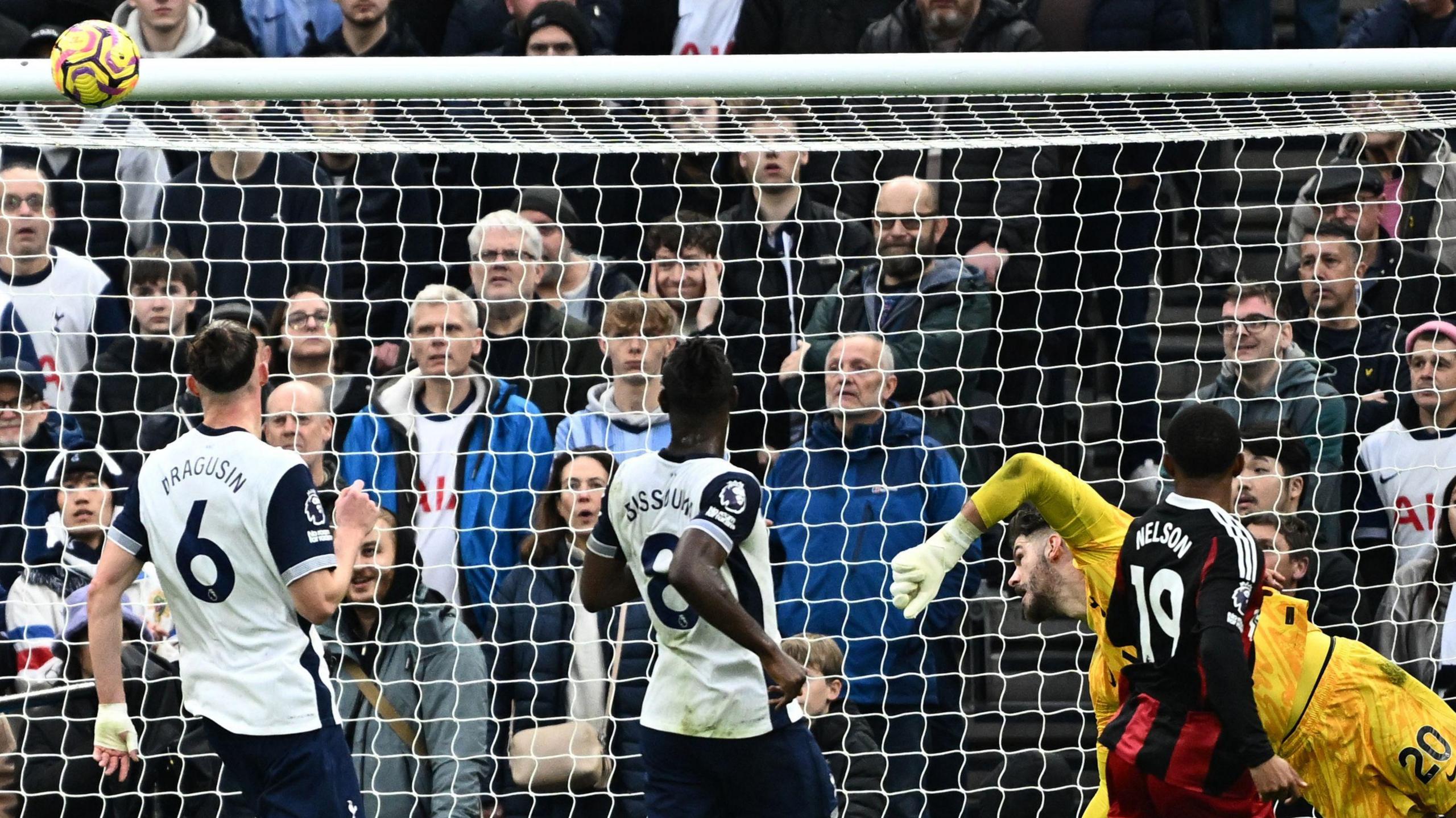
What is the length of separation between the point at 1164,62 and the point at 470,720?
3206 millimetres

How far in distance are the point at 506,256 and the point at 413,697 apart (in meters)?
1.70

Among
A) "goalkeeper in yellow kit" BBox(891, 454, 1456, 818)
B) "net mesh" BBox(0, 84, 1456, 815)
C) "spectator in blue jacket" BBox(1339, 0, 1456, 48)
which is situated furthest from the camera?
"spectator in blue jacket" BBox(1339, 0, 1456, 48)

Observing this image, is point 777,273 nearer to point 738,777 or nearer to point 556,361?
point 556,361

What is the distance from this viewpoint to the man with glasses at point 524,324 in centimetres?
683

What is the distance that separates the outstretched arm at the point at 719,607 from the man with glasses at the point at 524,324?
2.46m

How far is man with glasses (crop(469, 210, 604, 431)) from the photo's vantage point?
6.83 meters

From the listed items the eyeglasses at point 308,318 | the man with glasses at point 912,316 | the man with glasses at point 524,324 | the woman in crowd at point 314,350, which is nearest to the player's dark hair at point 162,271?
the woman in crowd at point 314,350

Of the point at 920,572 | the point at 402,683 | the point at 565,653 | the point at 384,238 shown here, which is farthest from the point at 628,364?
the point at 920,572

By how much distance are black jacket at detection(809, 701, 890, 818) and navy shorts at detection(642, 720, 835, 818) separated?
1651mm

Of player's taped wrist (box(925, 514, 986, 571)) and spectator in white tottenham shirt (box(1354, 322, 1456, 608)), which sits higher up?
spectator in white tottenham shirt (box(1354, 322, 1456, 608))

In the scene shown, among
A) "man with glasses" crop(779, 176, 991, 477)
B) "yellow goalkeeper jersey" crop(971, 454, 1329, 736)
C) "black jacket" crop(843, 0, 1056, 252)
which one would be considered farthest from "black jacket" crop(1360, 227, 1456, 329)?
"yellow goalkeeper jersey" crop(971, 454, 1329, 736)

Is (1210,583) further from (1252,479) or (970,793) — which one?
(970,793)

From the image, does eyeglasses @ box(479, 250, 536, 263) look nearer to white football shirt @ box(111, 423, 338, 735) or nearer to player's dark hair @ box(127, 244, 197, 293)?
player's dark hair @ box(127, 244, 197, 293)

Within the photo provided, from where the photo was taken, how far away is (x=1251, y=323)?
648 cm
